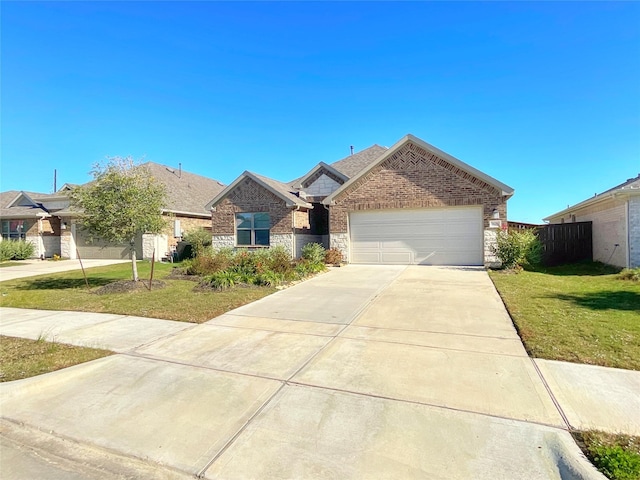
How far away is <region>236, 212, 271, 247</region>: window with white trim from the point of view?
18.4 metres

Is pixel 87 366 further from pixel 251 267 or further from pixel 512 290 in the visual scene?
pixel 512 290

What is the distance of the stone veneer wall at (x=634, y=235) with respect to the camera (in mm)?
12031

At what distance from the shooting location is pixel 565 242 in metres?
15.7

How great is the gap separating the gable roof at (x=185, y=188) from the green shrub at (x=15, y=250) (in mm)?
9791

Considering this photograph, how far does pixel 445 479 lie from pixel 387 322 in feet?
12.9

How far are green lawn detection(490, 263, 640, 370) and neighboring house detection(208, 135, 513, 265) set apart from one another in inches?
151

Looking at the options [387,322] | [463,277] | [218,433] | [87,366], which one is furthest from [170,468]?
[463,277]

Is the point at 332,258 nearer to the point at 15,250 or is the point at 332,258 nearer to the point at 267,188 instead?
the point at 267,188

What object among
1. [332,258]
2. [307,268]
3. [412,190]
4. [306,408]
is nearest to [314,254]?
[332,258]

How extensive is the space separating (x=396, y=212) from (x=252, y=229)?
800cm

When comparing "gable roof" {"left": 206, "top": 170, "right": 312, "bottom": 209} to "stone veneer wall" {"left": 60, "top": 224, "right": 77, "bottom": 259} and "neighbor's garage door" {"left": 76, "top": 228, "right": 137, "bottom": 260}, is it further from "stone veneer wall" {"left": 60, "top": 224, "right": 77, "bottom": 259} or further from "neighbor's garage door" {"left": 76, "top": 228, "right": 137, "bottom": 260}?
"stone veneer wall" {"left": 60, "top": 224, "right": 77, "bottom": 259}

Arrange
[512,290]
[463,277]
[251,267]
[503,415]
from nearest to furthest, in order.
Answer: [503,415] → [512,290] → [463,277] → [251,267]

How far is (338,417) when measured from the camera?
3277 mm

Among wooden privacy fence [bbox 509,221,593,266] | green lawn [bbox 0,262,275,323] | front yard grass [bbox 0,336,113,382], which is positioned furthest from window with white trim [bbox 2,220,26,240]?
wooden privacy fence [bbox 509,221,593,266]
